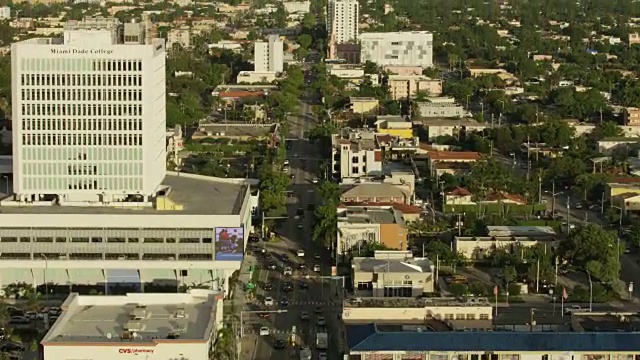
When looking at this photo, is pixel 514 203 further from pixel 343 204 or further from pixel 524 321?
pixel 524 321

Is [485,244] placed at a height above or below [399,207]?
below

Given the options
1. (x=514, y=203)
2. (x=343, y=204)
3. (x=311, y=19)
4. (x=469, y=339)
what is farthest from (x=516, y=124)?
(x=311, y=19)

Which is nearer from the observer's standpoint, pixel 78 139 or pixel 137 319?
pixel 137 319

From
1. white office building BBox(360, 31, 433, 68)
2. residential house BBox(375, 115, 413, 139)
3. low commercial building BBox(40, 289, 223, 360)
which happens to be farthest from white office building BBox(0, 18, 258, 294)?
white office building BBox(360, 31, 433, 68)

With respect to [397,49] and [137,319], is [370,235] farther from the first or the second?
[397,49]

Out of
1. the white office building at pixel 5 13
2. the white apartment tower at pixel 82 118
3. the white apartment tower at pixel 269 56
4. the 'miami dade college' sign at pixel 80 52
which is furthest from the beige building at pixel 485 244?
the white office building at pixel 5 13

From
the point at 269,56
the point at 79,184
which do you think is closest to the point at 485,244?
the point at 79,184

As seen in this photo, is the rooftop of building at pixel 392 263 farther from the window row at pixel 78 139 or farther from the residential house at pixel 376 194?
the residential house at pixel 376 194
